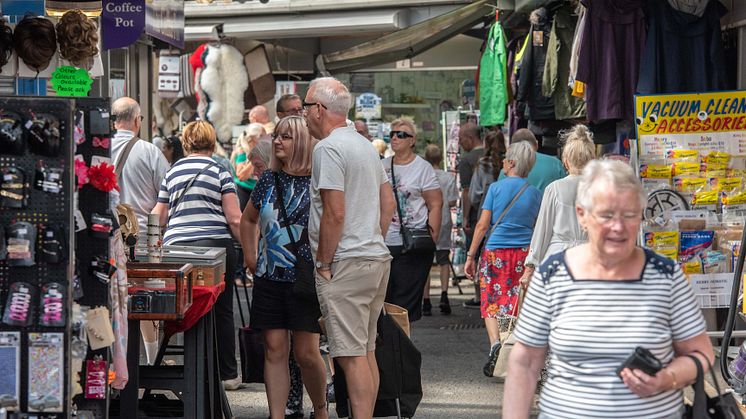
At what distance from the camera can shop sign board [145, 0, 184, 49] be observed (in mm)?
10555

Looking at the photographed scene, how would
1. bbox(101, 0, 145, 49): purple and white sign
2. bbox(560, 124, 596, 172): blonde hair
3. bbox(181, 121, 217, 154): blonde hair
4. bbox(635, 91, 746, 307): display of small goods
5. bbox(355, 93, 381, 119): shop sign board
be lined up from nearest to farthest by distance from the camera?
bbox(560, 124, 596, 172): blonde hair < bbox(181, 121, 217, 154): blonde hair < bbox(635, 91, 746, 307): display of small goods < bbox(101, 0, 145, 49): purple and white sign < bbox(355, 93, 381, 119): shop sign board

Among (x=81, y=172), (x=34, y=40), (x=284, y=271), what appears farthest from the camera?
(x=284, y=271)

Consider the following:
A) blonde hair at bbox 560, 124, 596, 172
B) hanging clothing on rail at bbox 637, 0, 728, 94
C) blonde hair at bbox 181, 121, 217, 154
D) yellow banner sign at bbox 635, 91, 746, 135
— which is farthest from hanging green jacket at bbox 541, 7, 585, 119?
blonde hair at bbox 181, 121, 217, 154

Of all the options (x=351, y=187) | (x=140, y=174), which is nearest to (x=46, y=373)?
(x=351, y=187)

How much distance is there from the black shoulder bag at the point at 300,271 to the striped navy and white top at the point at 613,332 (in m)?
2.86

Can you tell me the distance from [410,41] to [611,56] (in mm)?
6808

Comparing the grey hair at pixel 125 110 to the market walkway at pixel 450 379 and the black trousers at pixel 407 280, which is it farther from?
the black trousers at pixel 407 280

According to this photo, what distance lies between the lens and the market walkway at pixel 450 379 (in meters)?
8.10

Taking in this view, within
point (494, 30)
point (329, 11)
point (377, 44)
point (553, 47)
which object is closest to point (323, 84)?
point (553, 47)

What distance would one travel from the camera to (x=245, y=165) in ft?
41.5

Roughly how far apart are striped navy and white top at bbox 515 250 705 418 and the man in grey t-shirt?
246 centimetres

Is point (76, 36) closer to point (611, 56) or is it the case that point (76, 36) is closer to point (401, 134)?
point (401, 134)

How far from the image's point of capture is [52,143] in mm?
4840

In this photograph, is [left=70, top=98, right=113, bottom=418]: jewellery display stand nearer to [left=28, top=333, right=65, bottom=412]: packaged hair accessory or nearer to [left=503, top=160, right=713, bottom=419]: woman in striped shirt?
[left=28, top=333, right=65, bottom=412]: packaged hair accessory
